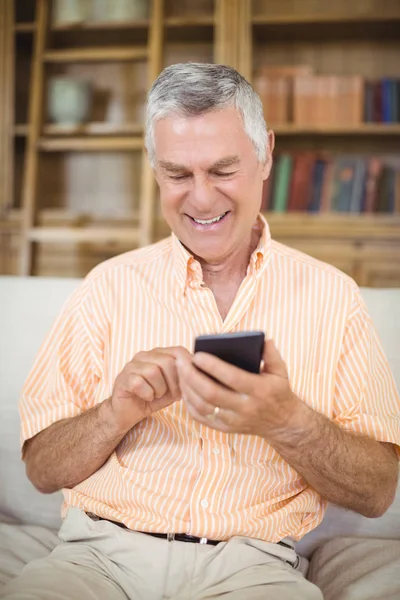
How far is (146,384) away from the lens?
0.97m

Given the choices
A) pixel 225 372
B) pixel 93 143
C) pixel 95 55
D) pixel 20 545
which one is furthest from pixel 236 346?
pixel 95 55

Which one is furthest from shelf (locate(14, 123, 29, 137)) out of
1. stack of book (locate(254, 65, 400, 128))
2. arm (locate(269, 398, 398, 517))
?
arm (locate(269, 398, 398, 517))

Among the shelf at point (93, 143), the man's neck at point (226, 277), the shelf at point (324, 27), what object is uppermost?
the shelf at point (324, 27)

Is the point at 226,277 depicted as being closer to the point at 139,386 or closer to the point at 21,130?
the point at 139,386

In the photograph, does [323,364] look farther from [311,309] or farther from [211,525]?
[211,525]

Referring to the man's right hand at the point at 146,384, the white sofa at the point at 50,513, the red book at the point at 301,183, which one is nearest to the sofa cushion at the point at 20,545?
the white sofa at the point at 50,513

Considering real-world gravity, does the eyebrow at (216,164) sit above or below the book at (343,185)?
below

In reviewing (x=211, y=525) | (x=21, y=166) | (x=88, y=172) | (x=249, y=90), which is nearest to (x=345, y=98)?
(x=88, y=172)

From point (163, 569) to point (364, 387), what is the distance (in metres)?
0.44

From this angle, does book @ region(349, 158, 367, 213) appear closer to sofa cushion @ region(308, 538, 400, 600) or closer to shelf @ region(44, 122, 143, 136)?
shelf @ region(44, 122, 143, 136)

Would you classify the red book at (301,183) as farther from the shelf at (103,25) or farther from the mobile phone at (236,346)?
the mobile phone at (236,346)

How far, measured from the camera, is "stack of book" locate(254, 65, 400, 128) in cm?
305

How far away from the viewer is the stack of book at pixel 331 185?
3.07 m

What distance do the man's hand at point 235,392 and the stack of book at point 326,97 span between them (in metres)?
2.39
